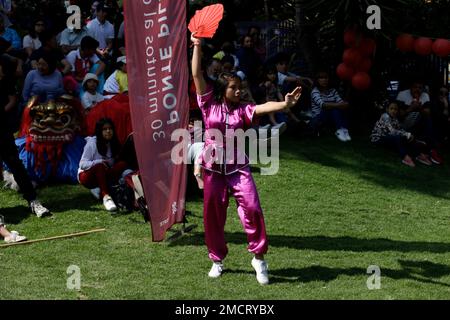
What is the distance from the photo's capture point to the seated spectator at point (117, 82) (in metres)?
Answer: 11.4

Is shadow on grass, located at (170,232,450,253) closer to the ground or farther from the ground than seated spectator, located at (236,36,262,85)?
closer to the ground

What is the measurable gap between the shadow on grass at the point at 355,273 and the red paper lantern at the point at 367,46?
580 cm

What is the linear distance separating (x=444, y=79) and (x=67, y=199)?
7.45 m

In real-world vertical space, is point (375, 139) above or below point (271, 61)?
below

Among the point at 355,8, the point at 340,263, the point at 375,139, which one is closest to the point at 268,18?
the point at 355,8

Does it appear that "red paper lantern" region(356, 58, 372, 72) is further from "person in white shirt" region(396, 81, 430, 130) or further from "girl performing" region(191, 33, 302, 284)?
"girl performing" region(191, 33, 302, 284)

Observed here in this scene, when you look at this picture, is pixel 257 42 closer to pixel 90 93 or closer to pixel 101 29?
pixel 101 29

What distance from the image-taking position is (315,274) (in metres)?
7.41

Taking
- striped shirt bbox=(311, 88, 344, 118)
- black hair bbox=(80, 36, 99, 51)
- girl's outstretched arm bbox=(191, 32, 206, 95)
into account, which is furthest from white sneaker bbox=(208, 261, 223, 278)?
striped shirt bbox=(311, 88, 344, 118)

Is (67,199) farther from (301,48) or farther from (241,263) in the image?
(301,48)

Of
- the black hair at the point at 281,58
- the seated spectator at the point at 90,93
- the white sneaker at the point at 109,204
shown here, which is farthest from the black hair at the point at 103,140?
the black hair at the point at 281,58

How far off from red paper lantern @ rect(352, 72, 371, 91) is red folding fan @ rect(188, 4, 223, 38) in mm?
6110

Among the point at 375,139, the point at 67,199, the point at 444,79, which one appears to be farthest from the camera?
the point at 444,79

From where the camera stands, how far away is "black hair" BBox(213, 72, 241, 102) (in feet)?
23.6
